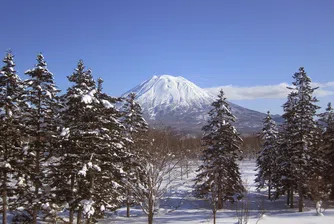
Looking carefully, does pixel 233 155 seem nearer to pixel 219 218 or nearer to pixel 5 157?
pixel 219 218

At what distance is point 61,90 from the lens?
19.1 metres

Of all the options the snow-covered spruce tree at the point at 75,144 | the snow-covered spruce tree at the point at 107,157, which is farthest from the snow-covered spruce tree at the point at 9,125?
the snow-covered spruce tree at the point at 107,157

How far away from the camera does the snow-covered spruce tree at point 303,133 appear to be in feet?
89.3

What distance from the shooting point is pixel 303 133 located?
27438 millimetres

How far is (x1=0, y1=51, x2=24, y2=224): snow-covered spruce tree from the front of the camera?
16406 mm

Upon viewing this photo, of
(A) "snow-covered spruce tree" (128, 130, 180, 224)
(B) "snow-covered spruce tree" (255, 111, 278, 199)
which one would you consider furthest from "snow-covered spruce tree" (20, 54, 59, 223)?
(B) "snow-covered spruce tree" (255, 111, 278, 199)

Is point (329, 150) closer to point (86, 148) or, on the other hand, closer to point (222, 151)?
point (222, 151)

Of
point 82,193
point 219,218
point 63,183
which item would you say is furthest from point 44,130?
point 219,218

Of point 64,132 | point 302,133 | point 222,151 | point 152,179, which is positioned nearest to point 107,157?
point 64,132

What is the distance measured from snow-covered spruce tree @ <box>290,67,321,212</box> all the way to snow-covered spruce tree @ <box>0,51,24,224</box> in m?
23.7

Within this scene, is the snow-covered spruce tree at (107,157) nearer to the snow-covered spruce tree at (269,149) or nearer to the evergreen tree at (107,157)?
the evergreen tree at (107,157)

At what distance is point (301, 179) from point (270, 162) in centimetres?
961

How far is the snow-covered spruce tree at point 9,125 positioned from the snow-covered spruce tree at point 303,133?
77.6 feet

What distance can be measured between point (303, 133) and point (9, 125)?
2502 centimetres
